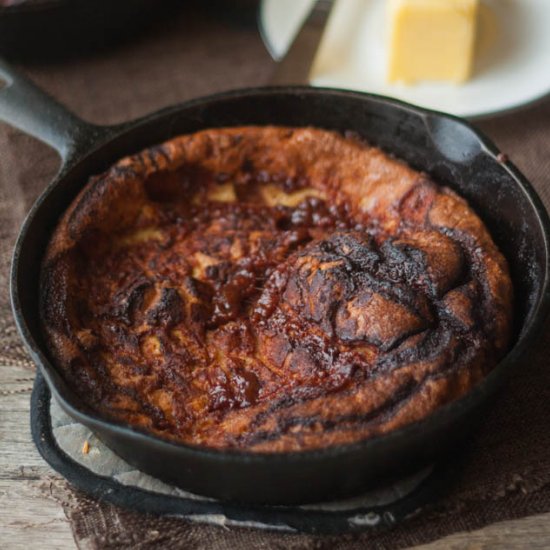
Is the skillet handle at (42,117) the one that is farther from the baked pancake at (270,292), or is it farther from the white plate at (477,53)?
the white plate at (477,53)

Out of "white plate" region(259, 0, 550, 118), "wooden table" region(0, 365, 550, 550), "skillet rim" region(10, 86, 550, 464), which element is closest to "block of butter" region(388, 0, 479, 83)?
"white plate" region(259, 0, 550, 118)

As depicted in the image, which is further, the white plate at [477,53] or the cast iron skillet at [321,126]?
the white plate at [477,53]

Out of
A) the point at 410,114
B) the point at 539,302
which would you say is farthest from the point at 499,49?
the point at 539,302

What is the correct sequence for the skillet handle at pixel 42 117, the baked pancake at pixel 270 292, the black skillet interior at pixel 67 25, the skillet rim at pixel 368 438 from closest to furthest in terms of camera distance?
1. the skillet rim at pixel 368 438
2. the baked pancake at pixel 270 292
3. the skillet handle at pixel 42 117
4. the black skillet interior at pixel 67 25

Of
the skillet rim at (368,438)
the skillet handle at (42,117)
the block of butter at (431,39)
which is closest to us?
the skillet rim at (368,438)

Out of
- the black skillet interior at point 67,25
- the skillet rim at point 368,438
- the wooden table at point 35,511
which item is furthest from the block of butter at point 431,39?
the wooden table at point 35,511

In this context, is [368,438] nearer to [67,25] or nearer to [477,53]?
[477,53]

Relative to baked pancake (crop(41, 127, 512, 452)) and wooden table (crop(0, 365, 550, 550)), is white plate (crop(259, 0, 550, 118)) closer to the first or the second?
baked pancake (crop(41, 127, 512, 452))
